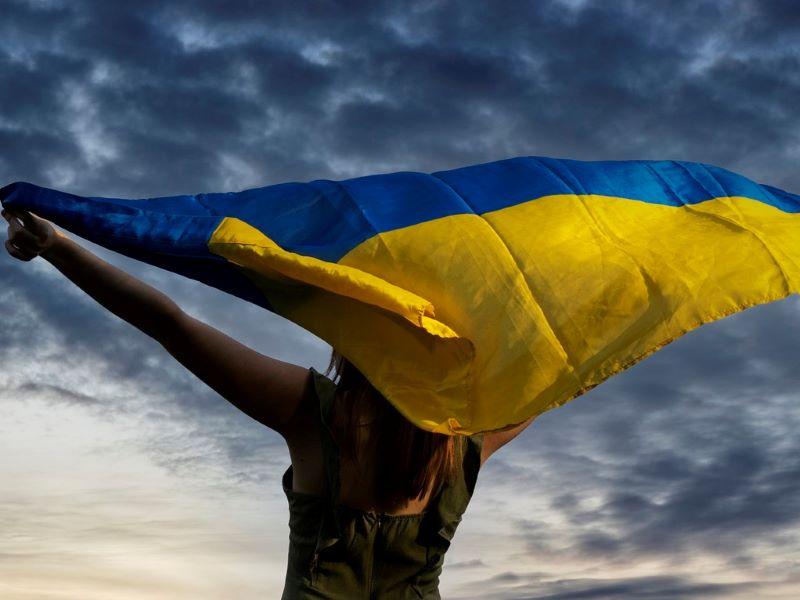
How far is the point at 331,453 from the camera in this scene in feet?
12.8

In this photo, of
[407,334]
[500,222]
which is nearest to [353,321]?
[407,334]

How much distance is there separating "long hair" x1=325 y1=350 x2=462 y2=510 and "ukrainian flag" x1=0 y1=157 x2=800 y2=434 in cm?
13

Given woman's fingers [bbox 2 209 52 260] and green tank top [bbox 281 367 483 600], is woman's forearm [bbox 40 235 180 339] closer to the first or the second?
woman's fingers [bbox 2 209 52 260]

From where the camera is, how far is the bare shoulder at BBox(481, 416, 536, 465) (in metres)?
4.46

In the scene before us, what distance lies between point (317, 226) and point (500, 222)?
0.82 meters

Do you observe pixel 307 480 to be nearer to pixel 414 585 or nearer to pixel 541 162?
pixel 414 585

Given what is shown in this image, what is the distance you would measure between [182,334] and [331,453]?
75cm

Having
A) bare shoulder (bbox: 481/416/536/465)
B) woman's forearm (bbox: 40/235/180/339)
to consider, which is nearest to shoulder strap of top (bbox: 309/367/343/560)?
woman's forearm (bbox: 40/235/180/339)

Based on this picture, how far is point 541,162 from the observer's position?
16.7ft

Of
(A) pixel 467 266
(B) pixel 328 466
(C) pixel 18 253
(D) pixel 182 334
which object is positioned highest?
(A) pixel 467 266

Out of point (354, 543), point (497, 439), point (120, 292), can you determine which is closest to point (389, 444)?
point (354, 543)

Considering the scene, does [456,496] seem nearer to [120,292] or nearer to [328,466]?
[328,466]

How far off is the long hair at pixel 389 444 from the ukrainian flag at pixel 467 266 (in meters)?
0.13

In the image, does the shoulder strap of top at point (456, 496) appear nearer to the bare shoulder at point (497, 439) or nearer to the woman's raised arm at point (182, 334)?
the bare shoulder at point (497, 439)
